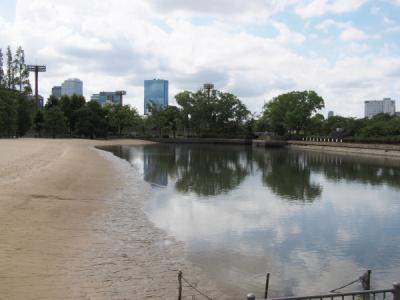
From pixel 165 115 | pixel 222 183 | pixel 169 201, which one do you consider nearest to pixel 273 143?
pixel 165 115

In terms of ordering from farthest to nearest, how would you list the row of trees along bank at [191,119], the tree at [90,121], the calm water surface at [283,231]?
the tree at [90,121], the row of trees along bank at [191,119], the calm water surface at [283,231]

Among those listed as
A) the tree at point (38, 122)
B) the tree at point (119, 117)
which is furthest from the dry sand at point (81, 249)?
the tree at point (119, 117)

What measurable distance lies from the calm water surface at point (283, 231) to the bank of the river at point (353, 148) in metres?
40.9

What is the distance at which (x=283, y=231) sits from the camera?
17250 millimetres

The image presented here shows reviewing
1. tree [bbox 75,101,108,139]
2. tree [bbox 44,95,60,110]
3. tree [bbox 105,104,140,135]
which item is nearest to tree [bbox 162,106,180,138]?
tree [bbox 105,104,140,135]

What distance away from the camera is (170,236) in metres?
15.9

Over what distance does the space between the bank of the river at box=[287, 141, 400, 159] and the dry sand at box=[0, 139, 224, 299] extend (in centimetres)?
5816

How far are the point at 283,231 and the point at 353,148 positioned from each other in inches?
2824

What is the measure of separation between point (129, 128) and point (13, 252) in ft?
425

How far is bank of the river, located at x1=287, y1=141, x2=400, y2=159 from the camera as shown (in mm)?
71312

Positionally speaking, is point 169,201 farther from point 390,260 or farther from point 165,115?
point 165,115

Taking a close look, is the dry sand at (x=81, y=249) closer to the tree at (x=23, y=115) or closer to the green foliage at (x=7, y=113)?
the green foliage at (x=7, y=113)

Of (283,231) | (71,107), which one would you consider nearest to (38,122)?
(71,107)

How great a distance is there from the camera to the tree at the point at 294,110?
111312 millimetres
